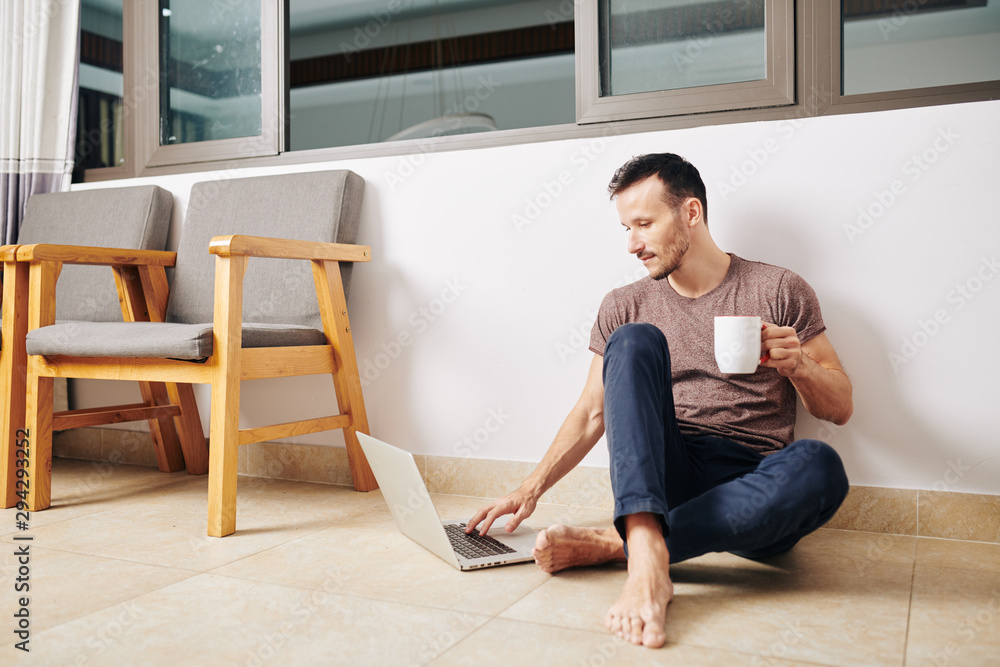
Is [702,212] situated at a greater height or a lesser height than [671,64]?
lesser

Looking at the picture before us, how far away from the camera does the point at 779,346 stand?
3.93 feet

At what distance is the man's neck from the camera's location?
1512 millimetres

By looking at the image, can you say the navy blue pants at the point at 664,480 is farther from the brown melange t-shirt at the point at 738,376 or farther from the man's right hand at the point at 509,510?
the man's right hand at the point at 509,510

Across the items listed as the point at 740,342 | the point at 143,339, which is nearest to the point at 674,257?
the point at 740,342

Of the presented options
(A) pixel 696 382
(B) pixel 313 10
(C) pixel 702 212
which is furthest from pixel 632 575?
(B) pixel 313 10

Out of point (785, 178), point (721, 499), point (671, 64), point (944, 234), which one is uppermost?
point (671, 64)

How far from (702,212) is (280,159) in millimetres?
1383

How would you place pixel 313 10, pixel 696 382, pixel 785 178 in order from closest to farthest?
1. pixel 696 382
2. pixel 785 178
3. pixel 313 10

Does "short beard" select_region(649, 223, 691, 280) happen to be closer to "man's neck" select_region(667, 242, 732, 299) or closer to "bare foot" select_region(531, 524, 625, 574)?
"man's neck" select_region(667, 242, 732, 299)

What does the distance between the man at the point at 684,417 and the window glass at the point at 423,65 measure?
4083 mm

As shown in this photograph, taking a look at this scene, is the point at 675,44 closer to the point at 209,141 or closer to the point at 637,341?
the point at 637,341

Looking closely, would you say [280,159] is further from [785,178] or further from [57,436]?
[785,178]

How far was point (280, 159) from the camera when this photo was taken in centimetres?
232

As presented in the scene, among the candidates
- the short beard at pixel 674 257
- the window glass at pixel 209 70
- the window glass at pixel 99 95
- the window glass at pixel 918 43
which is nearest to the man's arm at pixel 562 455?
the short beard at pixel 674 257
